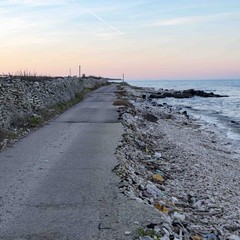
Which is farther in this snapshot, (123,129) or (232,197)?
(123,129)

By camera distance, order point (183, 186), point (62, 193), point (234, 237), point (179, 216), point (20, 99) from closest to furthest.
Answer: point (234, 237), point (179, 216), point (62, 193), point (183, 186), point (20, 99)

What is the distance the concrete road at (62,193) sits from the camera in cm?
575

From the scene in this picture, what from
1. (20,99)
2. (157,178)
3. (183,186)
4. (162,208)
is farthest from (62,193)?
(20,99)

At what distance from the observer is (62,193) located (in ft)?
24.1

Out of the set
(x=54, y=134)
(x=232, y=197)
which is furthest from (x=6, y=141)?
(x=232, y=197)

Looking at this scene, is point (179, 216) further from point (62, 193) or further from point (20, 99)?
point (20, 99)

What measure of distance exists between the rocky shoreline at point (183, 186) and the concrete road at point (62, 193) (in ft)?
1.25

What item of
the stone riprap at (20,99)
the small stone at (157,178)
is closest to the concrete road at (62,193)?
the small stone at (157,178)

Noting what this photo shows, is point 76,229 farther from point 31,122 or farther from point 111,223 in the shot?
point 31,122

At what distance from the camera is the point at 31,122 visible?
624 inches

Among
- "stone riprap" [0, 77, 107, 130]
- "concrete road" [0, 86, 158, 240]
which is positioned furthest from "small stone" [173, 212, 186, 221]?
"stone riprap" [0, 77, 107, 130]

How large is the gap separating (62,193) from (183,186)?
146 inches

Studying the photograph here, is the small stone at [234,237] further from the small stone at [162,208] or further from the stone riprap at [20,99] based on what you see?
the stone riprap at [20,99]

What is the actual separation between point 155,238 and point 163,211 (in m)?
1.61
